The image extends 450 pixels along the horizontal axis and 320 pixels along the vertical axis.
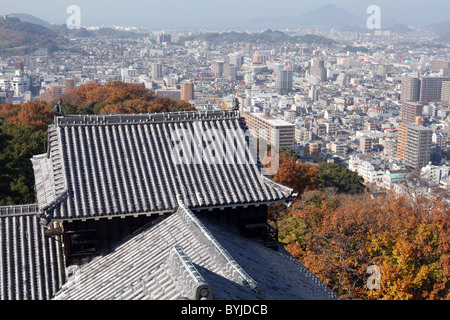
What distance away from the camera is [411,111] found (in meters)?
102

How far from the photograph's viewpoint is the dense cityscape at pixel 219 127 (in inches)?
253

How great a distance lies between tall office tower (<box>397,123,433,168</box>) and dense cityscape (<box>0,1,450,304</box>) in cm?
20

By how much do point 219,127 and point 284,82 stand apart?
128m

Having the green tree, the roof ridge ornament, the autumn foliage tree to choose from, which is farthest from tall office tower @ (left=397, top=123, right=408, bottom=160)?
→ the roof ridge ornament

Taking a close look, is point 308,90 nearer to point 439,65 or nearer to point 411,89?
point 411,89

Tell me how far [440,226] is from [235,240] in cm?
744

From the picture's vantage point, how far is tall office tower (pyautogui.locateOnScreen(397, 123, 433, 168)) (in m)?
74.5

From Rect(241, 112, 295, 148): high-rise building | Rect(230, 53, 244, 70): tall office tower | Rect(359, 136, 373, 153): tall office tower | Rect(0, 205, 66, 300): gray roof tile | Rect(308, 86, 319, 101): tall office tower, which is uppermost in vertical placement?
Rect(230, 53, 244, 70): tall office tower

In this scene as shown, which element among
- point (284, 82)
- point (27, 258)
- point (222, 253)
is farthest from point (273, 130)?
point (222, 253)

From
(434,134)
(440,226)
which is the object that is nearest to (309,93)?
(434,134)

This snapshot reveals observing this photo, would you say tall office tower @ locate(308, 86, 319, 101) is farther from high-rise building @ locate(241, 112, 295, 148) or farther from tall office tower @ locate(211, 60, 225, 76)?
high-rise building @ locate(241, 112, 295, 148)

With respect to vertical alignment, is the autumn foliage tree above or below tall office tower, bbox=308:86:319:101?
above
